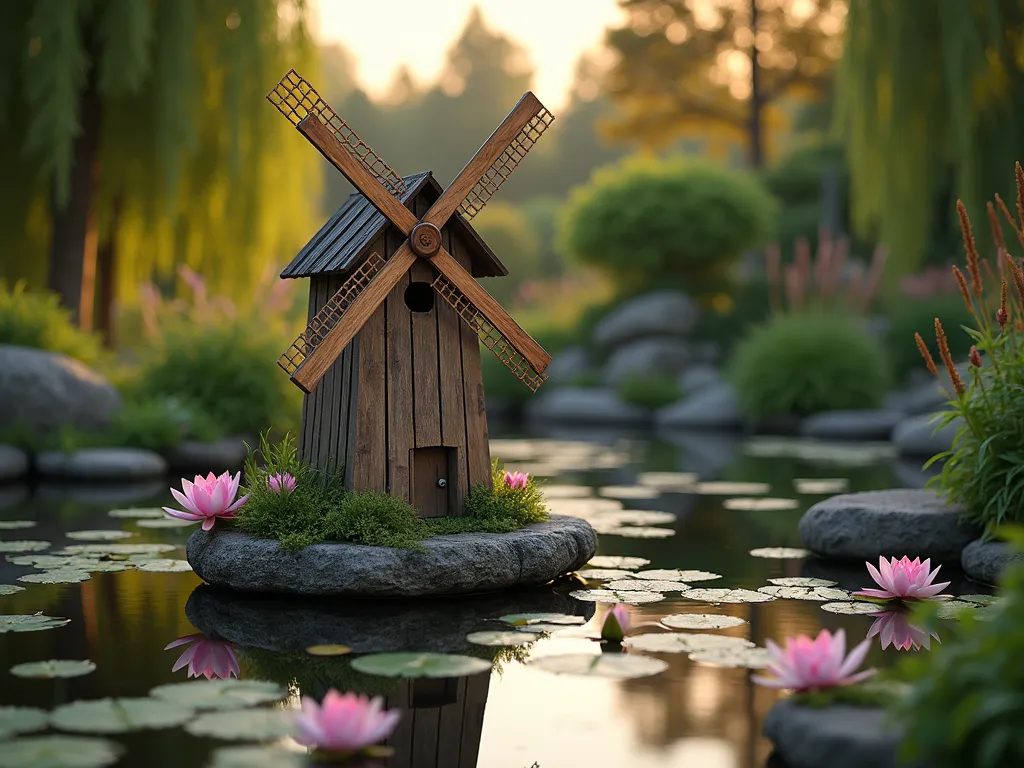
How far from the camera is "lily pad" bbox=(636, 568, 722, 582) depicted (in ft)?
18.3

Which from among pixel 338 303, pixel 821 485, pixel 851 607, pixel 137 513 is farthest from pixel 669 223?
pixel 851 607

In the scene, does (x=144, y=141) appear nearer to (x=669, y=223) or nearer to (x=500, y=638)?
(x=669, y=223)

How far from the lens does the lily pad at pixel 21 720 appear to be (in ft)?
10.5

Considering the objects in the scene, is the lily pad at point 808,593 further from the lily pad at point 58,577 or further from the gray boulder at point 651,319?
the gray boulder at point 651,319

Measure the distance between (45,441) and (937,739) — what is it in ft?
28.1

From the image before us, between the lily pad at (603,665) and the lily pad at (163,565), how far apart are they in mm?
2361

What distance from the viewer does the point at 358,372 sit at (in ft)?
17.2

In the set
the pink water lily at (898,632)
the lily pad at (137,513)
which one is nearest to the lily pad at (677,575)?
the pink water lily at (898,632)

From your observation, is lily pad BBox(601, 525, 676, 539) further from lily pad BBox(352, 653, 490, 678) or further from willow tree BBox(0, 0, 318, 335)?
A: willow tree BBox(0, 0, 318, 335)

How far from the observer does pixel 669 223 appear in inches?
725

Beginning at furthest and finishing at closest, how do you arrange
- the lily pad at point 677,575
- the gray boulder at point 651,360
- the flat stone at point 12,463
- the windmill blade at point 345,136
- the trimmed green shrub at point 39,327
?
the gray boulder at point 651,360 → the trimmed green shrub at point 39,327 → the flat stone at point 12,463 → the lily pad at point 677,575 → the windmill blade at point 345,136

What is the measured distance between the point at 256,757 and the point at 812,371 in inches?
479

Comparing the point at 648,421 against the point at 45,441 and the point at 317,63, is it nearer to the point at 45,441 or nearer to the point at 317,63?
the point at 317,63

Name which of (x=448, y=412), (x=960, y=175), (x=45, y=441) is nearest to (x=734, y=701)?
(x=448, y=412)
